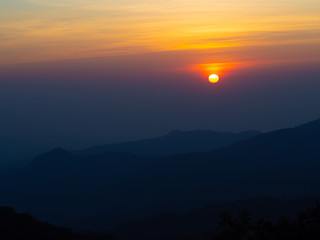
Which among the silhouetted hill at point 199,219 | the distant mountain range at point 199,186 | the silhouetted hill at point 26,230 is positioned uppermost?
the distant mountain range at point 199,186

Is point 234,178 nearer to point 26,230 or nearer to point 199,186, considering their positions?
point 199,186

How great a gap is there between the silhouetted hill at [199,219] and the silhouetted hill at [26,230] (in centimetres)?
3099

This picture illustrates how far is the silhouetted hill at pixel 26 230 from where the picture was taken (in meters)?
65.2

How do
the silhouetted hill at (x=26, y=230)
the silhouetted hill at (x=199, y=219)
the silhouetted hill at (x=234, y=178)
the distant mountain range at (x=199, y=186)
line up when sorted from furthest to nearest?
the silhouetted hill at (x=234, y=178) → the distant mountain range at (x=199, y=186) → the silhouetted hill at (x=199, y=219) → the silhouetted hill at (x=26, y=230)

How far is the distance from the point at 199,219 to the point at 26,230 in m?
49.3

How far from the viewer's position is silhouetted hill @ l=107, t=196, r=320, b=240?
325 feet

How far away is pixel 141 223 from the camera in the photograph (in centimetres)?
11000

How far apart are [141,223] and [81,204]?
72.2m

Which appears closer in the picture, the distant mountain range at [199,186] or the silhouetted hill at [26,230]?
the silhouetted hill at [26,230]

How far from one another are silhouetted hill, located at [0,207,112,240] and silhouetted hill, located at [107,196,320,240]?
102 ft

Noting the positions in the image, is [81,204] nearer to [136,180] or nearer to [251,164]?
[136,180]

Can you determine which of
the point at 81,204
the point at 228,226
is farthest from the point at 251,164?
the point at 228,226

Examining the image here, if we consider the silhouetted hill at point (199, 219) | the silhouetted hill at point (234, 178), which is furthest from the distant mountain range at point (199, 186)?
the silhouetted hill at point (199, 219)

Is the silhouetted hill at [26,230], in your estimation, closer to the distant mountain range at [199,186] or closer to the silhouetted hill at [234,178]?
the distant mountain range at [199,186]
